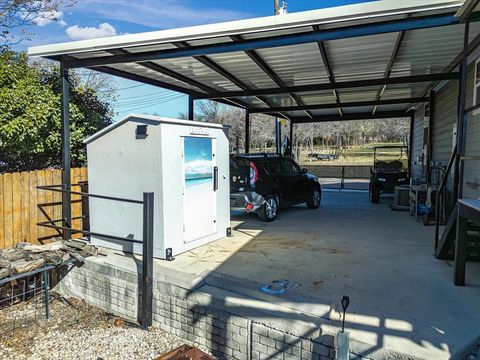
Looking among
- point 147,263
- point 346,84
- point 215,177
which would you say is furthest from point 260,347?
point 346,84

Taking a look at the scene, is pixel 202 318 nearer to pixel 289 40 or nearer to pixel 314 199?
pixel 289 40

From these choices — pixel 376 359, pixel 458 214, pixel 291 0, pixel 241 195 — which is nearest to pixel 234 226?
pixel 241 195

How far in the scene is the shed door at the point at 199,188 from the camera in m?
5.16

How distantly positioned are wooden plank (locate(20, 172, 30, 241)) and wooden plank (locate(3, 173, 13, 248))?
170 millimetres

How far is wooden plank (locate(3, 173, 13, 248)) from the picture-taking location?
5277mm

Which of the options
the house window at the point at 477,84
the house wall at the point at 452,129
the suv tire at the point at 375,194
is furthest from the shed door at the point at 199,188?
the suv tire at the point at 375,194

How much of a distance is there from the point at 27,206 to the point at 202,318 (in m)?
3.64

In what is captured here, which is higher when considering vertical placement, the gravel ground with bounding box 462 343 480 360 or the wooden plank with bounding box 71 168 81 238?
the wooden plank with bounding box 71 168 81 238

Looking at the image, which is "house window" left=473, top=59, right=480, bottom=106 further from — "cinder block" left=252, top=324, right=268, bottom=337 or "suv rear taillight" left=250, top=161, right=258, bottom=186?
"cinder block" left=252, top=324, right=268, bottom=337

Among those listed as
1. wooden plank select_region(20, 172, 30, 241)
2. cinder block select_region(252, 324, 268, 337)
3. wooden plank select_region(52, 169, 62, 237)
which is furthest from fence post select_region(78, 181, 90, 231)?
cinder block select_region(252, 324, 268, 337)

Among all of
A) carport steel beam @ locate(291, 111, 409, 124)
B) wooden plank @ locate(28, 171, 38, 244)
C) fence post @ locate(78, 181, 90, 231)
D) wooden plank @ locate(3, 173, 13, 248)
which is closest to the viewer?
wooden plank @ locate(3, 173, 13, 248)

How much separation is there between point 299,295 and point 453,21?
3.39 metres

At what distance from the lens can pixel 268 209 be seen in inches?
297

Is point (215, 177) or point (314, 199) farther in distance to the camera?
point (314, 199)
